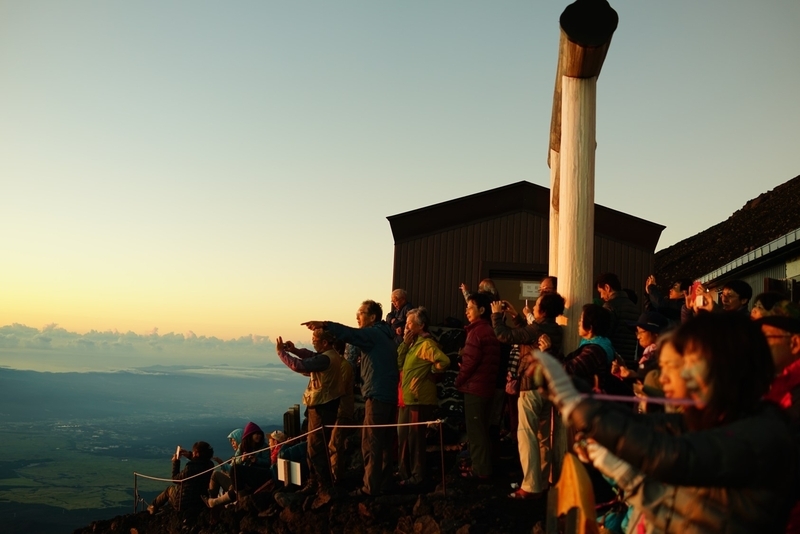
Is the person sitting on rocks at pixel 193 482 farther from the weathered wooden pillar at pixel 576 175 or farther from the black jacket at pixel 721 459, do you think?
the black jacket at pixel 721 459

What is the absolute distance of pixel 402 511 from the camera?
816 centimetres

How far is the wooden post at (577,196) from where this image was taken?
8352mm

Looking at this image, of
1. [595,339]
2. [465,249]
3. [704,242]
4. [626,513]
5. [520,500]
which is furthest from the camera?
[704,242]

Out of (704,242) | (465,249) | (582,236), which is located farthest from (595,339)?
(704,242)

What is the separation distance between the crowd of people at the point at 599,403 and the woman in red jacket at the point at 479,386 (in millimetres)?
15

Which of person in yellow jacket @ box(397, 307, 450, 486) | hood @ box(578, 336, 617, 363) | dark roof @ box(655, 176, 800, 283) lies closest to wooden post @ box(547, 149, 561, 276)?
person in yellow jacket @ box(397, 307, 450, 486)

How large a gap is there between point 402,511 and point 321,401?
6.47 feet

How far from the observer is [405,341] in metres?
9.65

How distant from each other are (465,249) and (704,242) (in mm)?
25101

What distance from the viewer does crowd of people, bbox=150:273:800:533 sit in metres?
2.67

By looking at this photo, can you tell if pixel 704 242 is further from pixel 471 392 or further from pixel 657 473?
pixel 657 473

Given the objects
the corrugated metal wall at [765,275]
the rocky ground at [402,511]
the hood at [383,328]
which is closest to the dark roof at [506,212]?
the corrugated metal wall at [765,275]

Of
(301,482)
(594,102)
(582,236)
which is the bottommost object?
(301,482)

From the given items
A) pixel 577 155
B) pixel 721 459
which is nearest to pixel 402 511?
pixel 577 155
